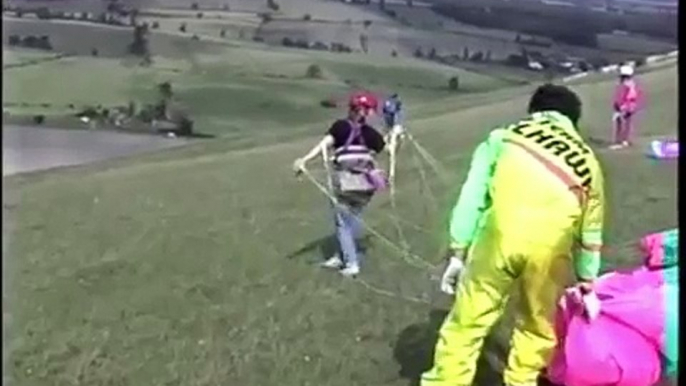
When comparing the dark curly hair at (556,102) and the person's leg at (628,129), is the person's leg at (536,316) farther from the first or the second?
the person's leg at (628,129)

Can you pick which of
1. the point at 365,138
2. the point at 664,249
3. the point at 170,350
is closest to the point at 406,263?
the point at 365,138

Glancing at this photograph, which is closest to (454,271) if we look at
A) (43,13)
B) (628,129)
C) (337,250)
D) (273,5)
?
(43,13)

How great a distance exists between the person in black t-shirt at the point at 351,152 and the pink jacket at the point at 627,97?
2.55 meters

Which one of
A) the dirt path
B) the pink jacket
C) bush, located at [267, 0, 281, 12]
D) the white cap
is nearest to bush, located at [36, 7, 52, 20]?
the dirt path

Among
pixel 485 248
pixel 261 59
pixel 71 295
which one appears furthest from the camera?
pixel 261 59

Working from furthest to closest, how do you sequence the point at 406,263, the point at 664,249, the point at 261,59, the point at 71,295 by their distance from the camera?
the point at 261,59
the point at 406,263
the point at 71,295
the point at 664,249

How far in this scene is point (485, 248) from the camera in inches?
149

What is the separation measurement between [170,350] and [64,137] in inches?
55.7

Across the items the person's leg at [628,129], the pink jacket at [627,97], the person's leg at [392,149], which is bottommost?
the person's leg at [628,129]

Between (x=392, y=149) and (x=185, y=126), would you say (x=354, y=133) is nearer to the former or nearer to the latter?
(x=392, y=149)

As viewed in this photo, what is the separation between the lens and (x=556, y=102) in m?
3.89

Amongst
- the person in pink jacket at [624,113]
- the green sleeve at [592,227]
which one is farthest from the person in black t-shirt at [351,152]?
the person in pink jacket at [624,113]

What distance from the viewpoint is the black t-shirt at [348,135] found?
217 inches

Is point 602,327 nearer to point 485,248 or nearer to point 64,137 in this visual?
point 485,248
